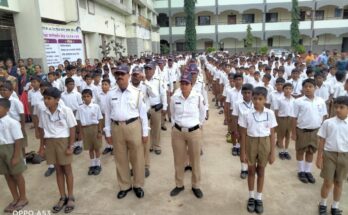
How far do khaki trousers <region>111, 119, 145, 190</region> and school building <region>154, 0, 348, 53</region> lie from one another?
107 ft

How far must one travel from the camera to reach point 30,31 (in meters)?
10.0

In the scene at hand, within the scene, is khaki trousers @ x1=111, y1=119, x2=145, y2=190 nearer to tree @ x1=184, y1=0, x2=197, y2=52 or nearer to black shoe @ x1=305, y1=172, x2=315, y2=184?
black shoe @ x1=305, y1=172, x2=315, y2=184

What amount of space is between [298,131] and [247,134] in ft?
4.40

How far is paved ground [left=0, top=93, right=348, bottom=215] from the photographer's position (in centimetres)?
395

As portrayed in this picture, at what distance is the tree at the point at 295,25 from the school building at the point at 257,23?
1470mm

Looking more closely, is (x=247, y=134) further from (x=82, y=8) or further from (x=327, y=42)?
(x=327, y=42)

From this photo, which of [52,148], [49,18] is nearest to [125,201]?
[52,148]

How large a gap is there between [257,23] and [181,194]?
3353 centimetres

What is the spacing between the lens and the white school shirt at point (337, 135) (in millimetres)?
3445

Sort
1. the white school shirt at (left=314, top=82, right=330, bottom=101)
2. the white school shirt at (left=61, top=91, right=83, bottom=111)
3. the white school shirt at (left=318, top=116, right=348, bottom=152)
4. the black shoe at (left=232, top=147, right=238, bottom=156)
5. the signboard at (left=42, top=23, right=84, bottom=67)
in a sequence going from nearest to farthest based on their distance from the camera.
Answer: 1. the white school shirt at (left=318, top=116, right=348, bottom=152)
2. the black shoe at (left=232, top=147, right=238, bottom=156)
3. the white school shirt at (left=61, top=91, right=83, bottom=111)
4. the white school shirt at (left=314, top=82, right=330, bottom=101)
5. the signboard at (left=42, top=23, right=84, bottom=67)

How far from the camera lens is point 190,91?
13.4 ft

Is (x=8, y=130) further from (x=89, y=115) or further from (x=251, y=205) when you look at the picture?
(x=251, y=205)

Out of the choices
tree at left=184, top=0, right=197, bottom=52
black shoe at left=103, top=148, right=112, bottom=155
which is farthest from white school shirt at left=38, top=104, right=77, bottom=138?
tree at left=184, top=0, right=197, bottom=52

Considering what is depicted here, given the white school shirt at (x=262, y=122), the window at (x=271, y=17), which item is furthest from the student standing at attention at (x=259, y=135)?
the window at (x=271, y=17)
